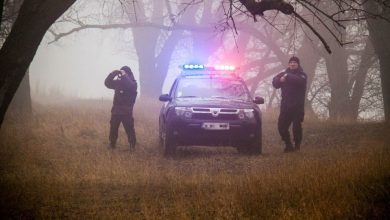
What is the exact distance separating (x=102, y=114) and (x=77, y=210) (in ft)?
38.5

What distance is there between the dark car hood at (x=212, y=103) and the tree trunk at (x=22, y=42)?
13.5 feet

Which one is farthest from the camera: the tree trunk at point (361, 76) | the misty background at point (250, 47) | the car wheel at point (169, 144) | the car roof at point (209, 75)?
the tree trunk at point (361, 76)

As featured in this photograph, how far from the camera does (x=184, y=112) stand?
10062 mm

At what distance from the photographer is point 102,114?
682 inches

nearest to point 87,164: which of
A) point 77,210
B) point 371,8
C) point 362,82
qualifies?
point 77,210

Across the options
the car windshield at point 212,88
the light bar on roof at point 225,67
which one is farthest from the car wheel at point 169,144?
the light bar on roof at point 225,67

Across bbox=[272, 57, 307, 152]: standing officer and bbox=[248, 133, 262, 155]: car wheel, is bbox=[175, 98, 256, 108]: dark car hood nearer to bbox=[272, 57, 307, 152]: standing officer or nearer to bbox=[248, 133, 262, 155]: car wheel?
bbox=[248, 133, 262, 155]: car wheel

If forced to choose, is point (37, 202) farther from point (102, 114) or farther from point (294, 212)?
point (102, 114)

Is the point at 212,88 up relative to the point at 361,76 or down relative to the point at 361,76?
down

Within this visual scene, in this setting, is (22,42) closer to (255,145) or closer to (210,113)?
(210,113)

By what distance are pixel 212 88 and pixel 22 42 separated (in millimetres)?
5454

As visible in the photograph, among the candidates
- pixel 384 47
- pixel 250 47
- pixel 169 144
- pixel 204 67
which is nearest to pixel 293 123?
pixel 204 67

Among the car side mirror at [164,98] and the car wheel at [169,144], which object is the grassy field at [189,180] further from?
the car side mirror at [164,98]

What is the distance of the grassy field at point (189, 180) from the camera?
17.4ft
